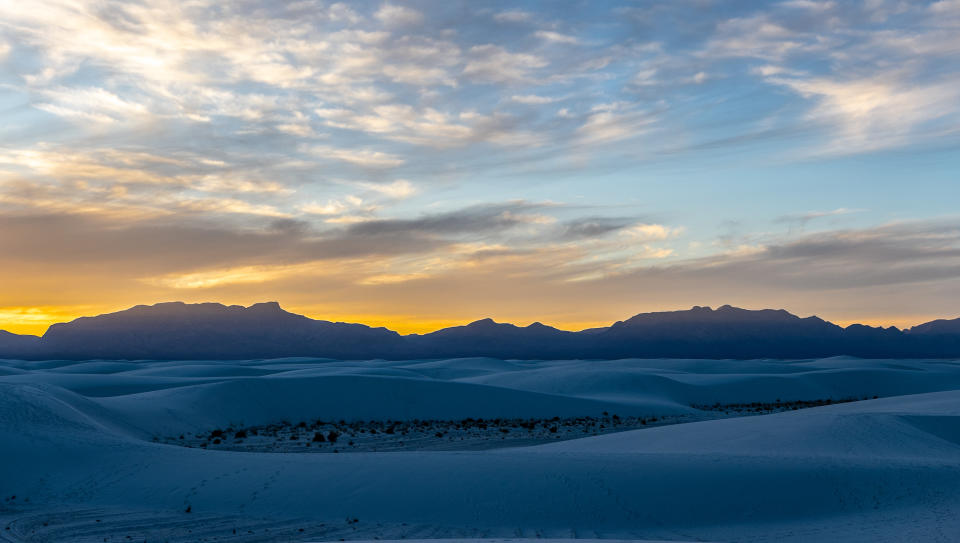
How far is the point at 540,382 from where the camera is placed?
50.2 m

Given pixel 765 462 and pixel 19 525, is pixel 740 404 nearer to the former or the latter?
pixel 765 462

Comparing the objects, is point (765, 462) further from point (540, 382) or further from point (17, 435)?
point (540, 382)

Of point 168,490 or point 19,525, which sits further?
point 168,490

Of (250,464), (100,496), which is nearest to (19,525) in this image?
(100,496)

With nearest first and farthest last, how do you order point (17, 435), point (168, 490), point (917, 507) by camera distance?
point (917, 507), point (168, 490), point (17, 435)

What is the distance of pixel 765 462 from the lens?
16.0m

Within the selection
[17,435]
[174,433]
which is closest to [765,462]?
[17,435]

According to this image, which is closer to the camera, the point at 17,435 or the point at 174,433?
the point at 17,435

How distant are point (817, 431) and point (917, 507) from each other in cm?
651

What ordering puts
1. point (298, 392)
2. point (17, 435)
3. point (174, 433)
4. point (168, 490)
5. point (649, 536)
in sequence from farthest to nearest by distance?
point (298, 392) < point (174, 433) < point (17, 435) < point (168, 490) < point (649, 536)

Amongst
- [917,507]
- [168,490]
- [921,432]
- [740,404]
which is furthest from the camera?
[740,404]

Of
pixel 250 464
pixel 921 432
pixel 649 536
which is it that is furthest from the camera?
pixel 921 432

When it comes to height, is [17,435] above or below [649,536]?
above

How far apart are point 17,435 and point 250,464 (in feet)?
21.0
